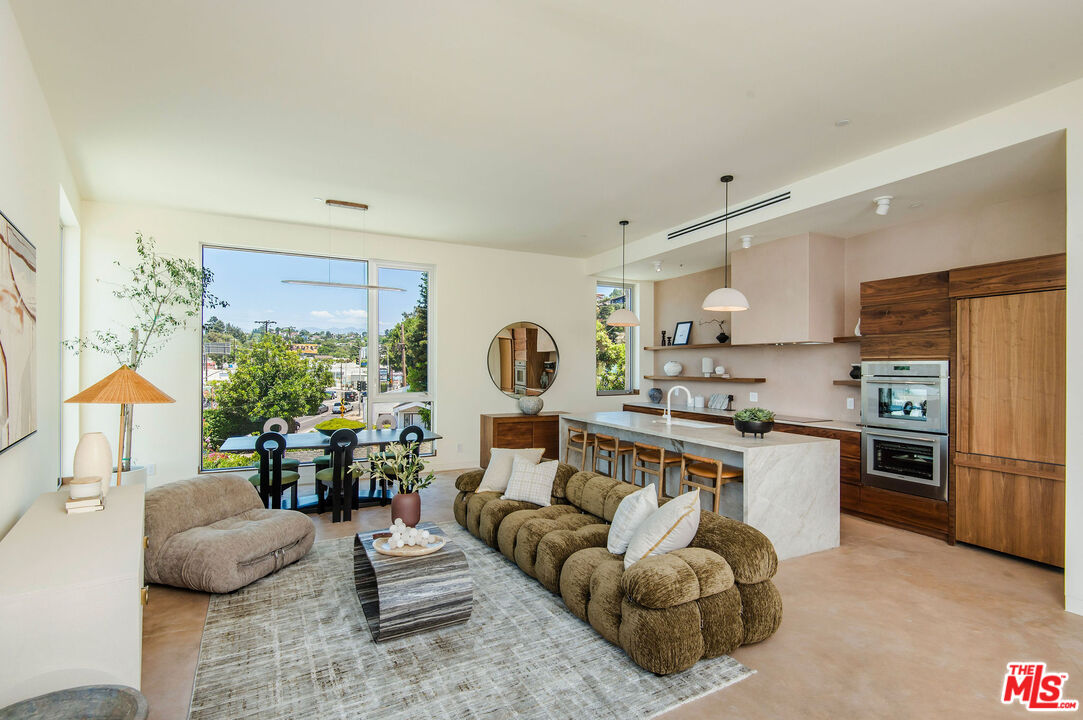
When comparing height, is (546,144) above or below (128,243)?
above

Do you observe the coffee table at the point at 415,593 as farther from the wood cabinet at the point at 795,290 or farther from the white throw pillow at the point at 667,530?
the wood cabinet at the point at 795,290

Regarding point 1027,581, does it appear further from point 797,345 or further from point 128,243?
point 128,243

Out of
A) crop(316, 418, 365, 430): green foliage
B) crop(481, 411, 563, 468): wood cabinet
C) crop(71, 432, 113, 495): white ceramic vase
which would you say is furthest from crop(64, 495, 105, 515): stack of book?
crop(481, 411, 563, 468): wood cabinet

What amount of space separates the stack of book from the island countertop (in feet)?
12.0

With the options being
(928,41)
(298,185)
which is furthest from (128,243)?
(928,41)

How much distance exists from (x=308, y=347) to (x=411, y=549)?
4237 mm

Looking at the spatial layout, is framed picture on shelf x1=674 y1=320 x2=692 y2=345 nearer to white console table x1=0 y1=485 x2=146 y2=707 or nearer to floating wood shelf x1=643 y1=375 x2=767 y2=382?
floating wood shelf x1=643 y1=375 x2=767 y2=382

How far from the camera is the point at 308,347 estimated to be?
6.43 m

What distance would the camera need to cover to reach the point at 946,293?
4.35m

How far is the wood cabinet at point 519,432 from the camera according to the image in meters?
6.97

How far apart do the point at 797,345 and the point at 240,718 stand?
604cm

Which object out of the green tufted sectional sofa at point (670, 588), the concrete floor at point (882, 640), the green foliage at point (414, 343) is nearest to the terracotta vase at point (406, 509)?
the green tufted sectional sofa at point (670, 588)

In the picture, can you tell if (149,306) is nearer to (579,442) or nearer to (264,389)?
(264,389)

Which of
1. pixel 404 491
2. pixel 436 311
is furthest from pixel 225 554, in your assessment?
pixel 436 311
